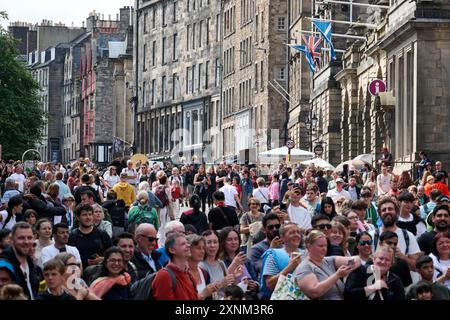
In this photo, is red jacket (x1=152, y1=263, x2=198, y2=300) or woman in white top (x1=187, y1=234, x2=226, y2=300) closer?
red jacket (x1=152, y1=263, x2=198, y2=300)

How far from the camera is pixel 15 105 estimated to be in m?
87.2

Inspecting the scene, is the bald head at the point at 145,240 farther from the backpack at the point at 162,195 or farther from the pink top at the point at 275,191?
the pink top at the point at 275,191

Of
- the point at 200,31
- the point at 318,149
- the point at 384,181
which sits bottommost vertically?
the point at 384,181

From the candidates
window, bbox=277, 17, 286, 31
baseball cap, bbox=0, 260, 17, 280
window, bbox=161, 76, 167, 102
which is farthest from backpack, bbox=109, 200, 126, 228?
window, bbox=161, 76, 167, 102

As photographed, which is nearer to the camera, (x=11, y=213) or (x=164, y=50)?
(x=11, y=213)

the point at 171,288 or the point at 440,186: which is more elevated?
the point at 440,186

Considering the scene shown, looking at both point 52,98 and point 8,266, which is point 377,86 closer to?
point 8,266

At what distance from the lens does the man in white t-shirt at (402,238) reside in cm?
1566

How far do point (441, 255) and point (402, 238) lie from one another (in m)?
1.12

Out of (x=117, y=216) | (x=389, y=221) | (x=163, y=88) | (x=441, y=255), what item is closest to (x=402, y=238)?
(x=389, y=221)

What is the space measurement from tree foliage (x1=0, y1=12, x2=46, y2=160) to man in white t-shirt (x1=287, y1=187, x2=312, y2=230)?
6350 centimetres

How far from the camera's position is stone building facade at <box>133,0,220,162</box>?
365ft

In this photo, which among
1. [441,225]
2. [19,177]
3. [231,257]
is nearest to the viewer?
[231,257]

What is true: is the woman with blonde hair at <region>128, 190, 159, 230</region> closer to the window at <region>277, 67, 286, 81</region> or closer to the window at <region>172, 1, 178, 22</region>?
the window at <region>277, 67, 286, 81</region>
